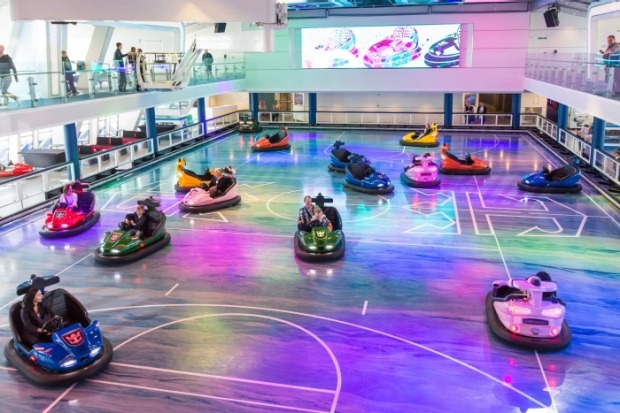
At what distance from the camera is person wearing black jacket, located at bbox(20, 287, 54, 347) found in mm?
8594

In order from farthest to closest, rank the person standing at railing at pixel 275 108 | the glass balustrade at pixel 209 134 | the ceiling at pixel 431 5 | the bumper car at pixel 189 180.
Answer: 1. the person standing at railing at pixel 275 108
2. the ceiling at pixel 431 5
3. the bumper car at pixel 189 180
4. the glass balustrade at pixel 209 134

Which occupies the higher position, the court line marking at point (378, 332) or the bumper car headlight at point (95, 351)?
the bumper car headlight at point (95, 351)

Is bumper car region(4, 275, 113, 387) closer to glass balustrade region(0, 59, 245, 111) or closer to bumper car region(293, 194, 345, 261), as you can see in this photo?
bumper car region(293, 194, 345, 261)

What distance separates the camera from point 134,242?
13.0 m

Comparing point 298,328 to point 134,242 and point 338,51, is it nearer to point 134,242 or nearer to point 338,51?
point 134,242

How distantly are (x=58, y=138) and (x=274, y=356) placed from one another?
74.7 feet

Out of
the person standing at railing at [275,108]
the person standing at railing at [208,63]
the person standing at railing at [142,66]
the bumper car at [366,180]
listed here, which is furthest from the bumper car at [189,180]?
the person standing at railing at [275,108]

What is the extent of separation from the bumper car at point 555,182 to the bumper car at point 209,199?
364 inches

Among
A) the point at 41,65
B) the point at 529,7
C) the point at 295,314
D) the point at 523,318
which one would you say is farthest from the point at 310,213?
the point at 529,7

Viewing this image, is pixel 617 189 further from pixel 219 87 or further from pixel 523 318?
pixel 219 87

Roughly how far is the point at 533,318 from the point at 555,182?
10.5 meters

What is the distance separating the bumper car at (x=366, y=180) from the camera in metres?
18.5

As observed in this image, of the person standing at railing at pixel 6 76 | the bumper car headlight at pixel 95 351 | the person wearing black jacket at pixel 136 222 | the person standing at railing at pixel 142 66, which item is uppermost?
the person standing at railing at pixel 142 66

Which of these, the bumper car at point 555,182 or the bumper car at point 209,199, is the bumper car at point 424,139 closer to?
the bumper car at point 555,182
